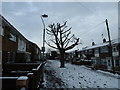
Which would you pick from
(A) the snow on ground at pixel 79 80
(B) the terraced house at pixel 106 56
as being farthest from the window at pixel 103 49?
(A) the snow on ground at pixel 79 80

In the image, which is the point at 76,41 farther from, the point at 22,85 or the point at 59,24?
the point at 22,85

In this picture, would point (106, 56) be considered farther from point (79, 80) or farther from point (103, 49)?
point (79, 80)

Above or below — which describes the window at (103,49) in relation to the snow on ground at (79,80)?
above

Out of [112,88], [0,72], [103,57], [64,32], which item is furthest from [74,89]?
[103,57]

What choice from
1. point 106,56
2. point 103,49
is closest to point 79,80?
point 106,56

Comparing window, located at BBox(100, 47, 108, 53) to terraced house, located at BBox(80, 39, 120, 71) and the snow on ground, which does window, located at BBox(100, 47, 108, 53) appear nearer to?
terraced house, located at BBox(80, 39, 120, 71)

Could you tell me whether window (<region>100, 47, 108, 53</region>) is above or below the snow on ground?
above

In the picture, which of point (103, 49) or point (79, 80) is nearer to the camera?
point (79, 80)

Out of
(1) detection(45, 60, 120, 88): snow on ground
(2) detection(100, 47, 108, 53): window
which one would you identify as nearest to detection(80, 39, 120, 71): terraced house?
(2) detection(100, 47, 108, 53): window

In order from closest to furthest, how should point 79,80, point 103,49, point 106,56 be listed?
point 79,80 → point 106,56 → point 103,49

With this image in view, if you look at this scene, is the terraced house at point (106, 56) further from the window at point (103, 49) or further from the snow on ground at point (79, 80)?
the snow on ground at point (79, 80)

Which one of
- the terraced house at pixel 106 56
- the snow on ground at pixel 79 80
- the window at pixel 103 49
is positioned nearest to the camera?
the snow on ground at pixel 79 80

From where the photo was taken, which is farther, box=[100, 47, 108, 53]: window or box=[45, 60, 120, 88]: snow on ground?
box=[100, 47, 108, 53]: window

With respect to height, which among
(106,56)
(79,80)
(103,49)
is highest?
(103,49)
